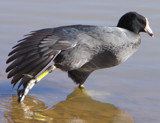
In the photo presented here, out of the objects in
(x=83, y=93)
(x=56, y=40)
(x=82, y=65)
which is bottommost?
(x=83, y=93)

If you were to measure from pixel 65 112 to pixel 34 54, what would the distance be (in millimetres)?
622

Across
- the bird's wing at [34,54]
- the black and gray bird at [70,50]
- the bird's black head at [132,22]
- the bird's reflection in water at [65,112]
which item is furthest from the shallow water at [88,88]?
the bird's black head at [132,22]

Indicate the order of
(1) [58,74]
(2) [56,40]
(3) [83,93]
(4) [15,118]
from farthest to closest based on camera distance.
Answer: (1) [58,74]
(3) [83,93]
(2) [56,40]
(4) [15,118]

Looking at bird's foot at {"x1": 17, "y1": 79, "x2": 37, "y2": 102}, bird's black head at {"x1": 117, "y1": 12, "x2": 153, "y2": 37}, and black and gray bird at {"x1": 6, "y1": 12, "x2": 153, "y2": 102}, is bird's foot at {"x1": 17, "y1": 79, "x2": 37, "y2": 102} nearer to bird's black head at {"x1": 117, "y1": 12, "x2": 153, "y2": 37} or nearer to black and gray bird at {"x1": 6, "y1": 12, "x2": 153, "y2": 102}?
black and gray bird at {"x1": 6, "y1": 12, "x2": 153, "y2": 102}

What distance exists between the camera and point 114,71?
221 inches

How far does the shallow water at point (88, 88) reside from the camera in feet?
14.2

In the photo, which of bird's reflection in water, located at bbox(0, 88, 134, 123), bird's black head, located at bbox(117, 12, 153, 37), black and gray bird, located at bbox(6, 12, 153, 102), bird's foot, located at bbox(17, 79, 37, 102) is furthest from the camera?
bird's black head, located at bbox(117, 12, 153, 37)

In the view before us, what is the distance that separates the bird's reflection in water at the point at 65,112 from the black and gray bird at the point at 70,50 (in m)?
0.17

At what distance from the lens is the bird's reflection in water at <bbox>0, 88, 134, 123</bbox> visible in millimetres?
4184

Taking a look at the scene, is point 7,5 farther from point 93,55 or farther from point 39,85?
point 93,55

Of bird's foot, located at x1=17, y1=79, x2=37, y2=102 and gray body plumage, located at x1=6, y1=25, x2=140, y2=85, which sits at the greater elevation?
gray body plumage, located at x1=6, y1=25, x2=140, y2=85

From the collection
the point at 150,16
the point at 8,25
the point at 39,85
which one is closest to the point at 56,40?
the point at 39,85

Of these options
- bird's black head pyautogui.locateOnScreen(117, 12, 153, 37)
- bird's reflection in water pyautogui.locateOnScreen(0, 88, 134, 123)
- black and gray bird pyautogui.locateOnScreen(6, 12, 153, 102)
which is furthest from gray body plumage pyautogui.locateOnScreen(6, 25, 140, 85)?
bird's reflection in water pyautogui.locateOnScreen(0, 88, 134, 123)

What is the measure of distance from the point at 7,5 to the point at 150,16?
2.44 metres
